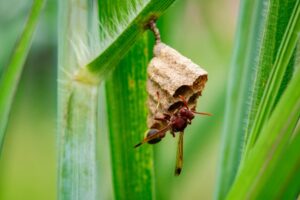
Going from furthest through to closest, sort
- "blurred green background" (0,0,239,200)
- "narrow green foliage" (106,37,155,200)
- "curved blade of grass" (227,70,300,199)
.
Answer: "blurred green background" (0,0,239,200) < "narrow green foliage" (106,37,155,200) < "curved blade of grass" (227,70,300,199)

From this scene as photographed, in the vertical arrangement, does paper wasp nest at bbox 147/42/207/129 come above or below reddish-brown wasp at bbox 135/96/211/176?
above

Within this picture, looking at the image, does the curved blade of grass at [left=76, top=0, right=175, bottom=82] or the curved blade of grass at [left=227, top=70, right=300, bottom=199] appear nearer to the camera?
the curved blade of grass at [left=227, top=70, right=300, bottom=199]

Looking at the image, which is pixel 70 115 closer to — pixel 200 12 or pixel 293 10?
pixel 293 10

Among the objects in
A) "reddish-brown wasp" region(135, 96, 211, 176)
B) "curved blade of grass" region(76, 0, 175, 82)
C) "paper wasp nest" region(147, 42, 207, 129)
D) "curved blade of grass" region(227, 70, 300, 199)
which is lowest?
"curved blade of grass" region(227, 70, 300, 199)

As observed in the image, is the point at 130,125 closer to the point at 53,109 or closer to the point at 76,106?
the point at 76,106

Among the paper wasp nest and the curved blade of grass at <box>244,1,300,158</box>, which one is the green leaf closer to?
the paper wasp nest

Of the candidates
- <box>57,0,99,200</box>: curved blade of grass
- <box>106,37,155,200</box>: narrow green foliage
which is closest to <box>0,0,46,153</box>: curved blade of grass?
<box>57,0,99,200</box>: curved blade of grass

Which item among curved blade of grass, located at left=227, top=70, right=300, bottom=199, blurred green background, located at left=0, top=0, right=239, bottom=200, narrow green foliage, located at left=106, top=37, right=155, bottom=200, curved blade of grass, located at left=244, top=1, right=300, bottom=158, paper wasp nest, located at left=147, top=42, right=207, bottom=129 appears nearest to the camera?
curved blade of grass, located at left=227, top=70, right=300, bottom=199
